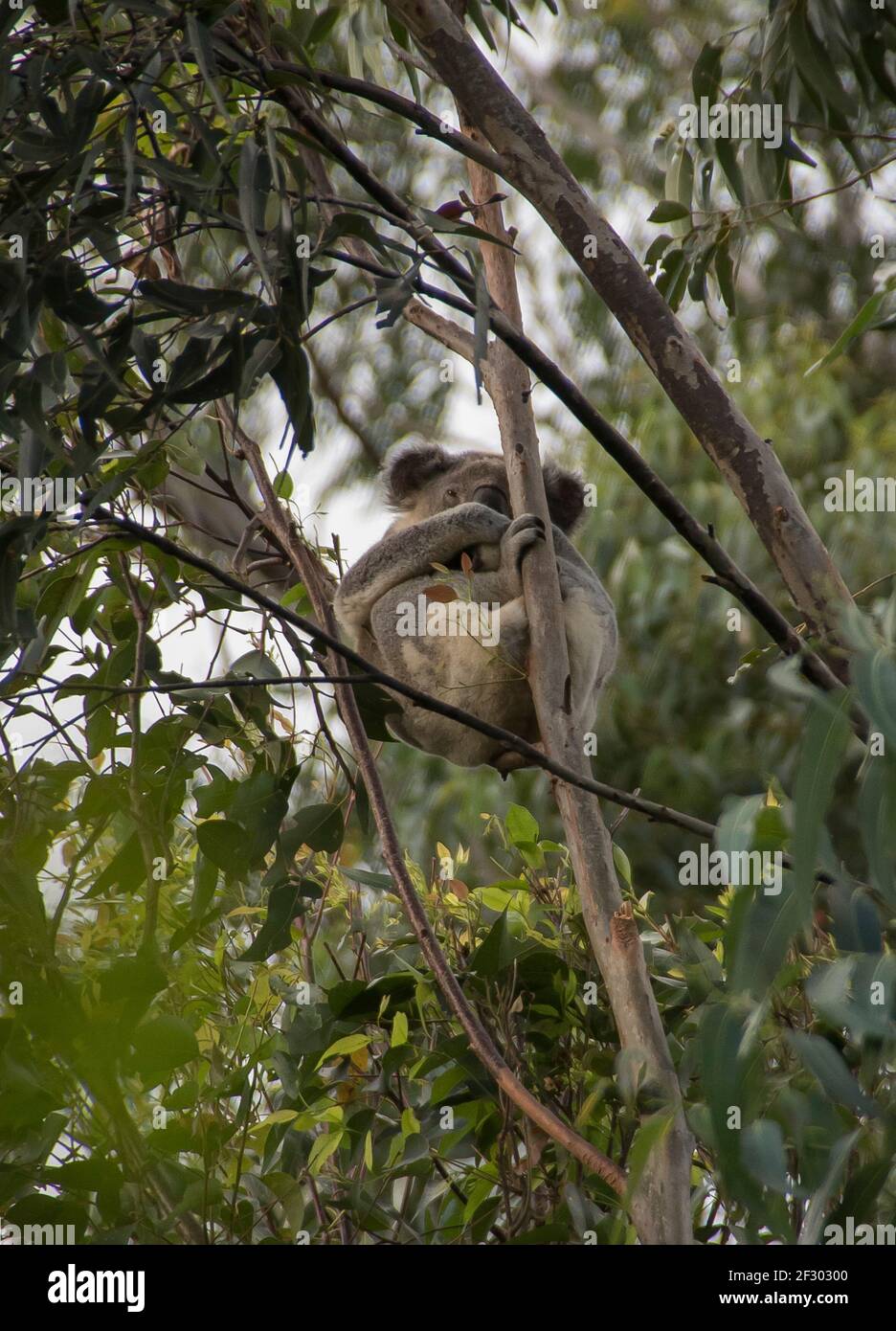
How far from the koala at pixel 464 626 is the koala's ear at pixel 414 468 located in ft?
0.68

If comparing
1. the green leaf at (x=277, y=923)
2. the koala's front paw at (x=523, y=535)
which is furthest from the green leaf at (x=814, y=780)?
the koala's front paw at (x=523, y=535)

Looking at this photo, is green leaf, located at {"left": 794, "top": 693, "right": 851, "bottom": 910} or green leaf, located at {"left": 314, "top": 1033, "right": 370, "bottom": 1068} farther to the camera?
green leaf, located at {"left": 314, "top": 1033, "right": 370, "bottom": 1068}

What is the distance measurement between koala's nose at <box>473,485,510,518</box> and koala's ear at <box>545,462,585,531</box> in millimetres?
131

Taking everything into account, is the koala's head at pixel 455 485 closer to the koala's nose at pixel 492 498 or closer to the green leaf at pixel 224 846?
the koala's nose at pixel 492 498

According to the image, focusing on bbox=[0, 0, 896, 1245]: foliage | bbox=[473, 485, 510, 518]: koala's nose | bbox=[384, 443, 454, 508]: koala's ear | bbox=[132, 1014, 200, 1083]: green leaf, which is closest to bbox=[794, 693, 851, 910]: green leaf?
bbox=[0, 0, 896, 1245]: foliage

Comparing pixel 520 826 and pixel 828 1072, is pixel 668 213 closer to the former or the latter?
pixel 520 826

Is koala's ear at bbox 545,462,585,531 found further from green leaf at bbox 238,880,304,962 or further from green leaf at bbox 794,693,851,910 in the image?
green leaf at bbox 794,693,851,910

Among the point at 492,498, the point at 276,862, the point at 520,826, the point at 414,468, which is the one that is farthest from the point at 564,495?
the point at 276,862

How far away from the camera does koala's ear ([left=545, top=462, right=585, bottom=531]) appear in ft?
10.3

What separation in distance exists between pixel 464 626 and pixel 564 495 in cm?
86

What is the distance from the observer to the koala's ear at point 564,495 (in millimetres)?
3150

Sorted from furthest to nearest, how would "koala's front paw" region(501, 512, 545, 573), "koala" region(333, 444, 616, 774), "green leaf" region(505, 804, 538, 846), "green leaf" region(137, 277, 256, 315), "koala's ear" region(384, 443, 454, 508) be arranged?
"koala's ear" region(384, 443, 454, 508)
"koala" region(333, 444, 616, 774)
"koala's front paw" region(501, 512, 545, 573)
"green leaf" region(505, 804, 538, 846)
"green leaf" region(137, 277, 256, 315)

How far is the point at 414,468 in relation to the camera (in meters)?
3.29
